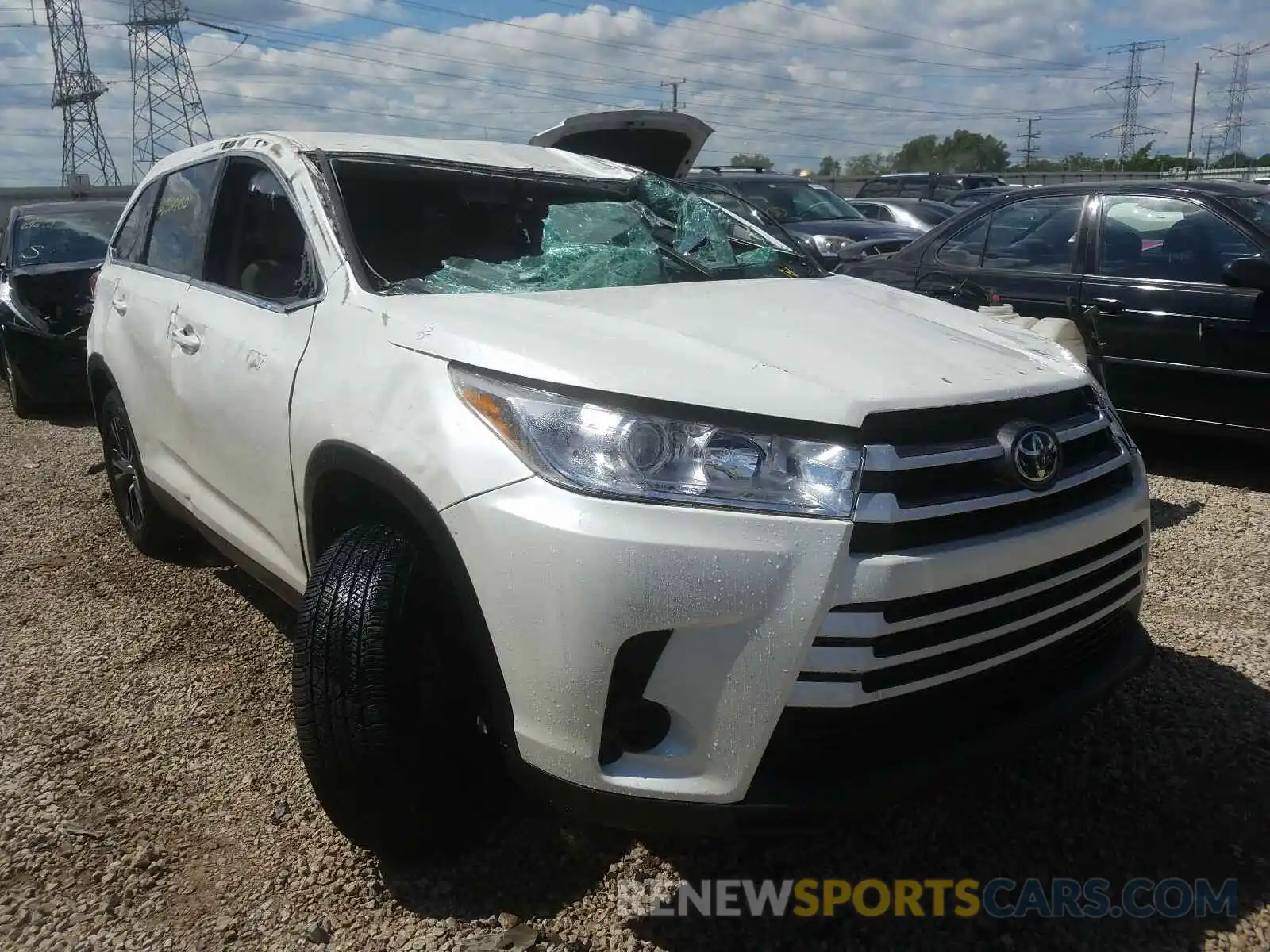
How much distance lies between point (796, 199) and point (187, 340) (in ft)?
31.2

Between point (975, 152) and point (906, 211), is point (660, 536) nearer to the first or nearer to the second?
point (906, 211)

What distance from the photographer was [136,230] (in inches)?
163

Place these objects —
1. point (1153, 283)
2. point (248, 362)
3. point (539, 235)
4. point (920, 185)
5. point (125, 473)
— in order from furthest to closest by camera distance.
Result: point (920, 185) → point (1153, 283) → point (125, 473) → point (539, 235) → point (248, 362)

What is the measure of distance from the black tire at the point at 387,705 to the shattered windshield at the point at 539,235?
787 mm

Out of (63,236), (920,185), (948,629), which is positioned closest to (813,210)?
(63,236)

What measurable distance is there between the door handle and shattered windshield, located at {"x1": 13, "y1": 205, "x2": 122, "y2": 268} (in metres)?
5.52

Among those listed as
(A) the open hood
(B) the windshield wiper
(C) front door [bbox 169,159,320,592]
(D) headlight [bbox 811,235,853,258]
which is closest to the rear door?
(A) the open hood

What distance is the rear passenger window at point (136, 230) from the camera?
4.03 metres

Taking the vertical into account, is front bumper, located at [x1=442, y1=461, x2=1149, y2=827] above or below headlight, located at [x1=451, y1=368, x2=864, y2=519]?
below

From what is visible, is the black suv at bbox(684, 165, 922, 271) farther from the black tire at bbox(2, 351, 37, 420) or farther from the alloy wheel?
the alloy wheel

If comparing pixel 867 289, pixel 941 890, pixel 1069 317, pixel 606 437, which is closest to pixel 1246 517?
pixel 1069 317

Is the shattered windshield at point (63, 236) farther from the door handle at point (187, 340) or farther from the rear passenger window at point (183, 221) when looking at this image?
the door handle at point (187, 340)

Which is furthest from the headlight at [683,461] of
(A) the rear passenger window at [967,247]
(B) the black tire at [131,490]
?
(A) the rear passenger window at [967,247]

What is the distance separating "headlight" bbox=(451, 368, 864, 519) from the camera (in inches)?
70.4
